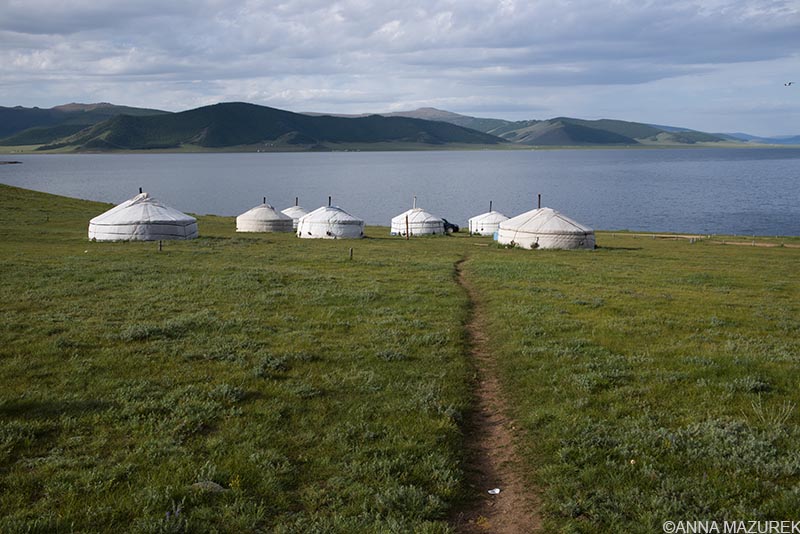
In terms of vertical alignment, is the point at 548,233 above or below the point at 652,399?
above

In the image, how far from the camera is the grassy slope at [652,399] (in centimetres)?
595

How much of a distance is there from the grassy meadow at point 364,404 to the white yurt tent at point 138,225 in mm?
16103

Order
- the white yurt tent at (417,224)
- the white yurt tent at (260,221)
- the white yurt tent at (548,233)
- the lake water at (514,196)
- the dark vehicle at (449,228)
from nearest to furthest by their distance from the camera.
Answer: the white yurt tent at (548,233) → the white yurt tent at (260,221) → the white yurt tent at (417,224) → the dark vehicle at (449,228) → the lake water at (514,196)

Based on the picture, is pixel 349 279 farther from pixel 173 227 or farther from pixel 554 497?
pixel 173 227

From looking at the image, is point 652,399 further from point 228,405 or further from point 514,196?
point 514,196

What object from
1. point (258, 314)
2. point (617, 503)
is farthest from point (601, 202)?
point (617, 503)

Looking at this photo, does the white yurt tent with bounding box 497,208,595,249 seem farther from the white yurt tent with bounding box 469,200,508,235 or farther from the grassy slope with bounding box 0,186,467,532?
the grassy slope with bounding box 0,186,467,532

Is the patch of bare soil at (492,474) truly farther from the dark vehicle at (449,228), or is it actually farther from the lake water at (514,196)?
the lake water at (514,196)

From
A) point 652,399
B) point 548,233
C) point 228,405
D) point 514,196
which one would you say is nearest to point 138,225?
point 548,233

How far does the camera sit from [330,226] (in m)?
40.4

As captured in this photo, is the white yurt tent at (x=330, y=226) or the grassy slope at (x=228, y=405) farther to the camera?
the white yurt tent at (x=330, y=226)

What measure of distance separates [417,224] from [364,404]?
39826 mm

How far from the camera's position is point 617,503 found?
19.2ft

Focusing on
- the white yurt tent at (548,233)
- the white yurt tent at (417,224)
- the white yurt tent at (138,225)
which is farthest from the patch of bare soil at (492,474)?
the white yurt tent at (417,224)
